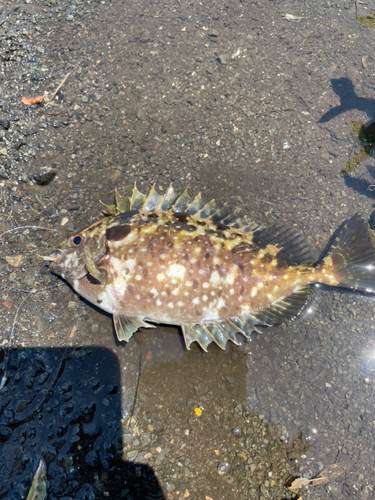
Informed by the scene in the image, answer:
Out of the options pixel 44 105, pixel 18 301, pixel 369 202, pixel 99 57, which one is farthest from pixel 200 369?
pixel 99 57

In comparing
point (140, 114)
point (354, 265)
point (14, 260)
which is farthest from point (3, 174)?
point (354, 265)

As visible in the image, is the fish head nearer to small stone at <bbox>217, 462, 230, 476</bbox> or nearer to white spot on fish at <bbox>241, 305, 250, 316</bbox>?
white spot on fish at <bbox>241, 305, 250, 316</bbox>

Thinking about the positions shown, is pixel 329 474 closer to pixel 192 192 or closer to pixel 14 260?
pixel 192 192

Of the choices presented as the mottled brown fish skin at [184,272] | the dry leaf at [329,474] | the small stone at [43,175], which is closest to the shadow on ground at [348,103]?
the mottled brown fish skin at [184,272]

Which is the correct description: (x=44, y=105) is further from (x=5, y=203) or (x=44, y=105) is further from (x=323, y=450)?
(x=323, y=450)

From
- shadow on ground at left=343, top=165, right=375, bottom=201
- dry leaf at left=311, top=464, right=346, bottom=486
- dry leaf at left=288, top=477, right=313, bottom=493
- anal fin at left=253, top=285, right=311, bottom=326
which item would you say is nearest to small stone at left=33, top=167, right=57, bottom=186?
anal fin at left=253, top=285, right=311, bottom=326

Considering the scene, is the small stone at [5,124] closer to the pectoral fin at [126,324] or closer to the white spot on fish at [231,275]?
the pectoral fin at [126,324]
